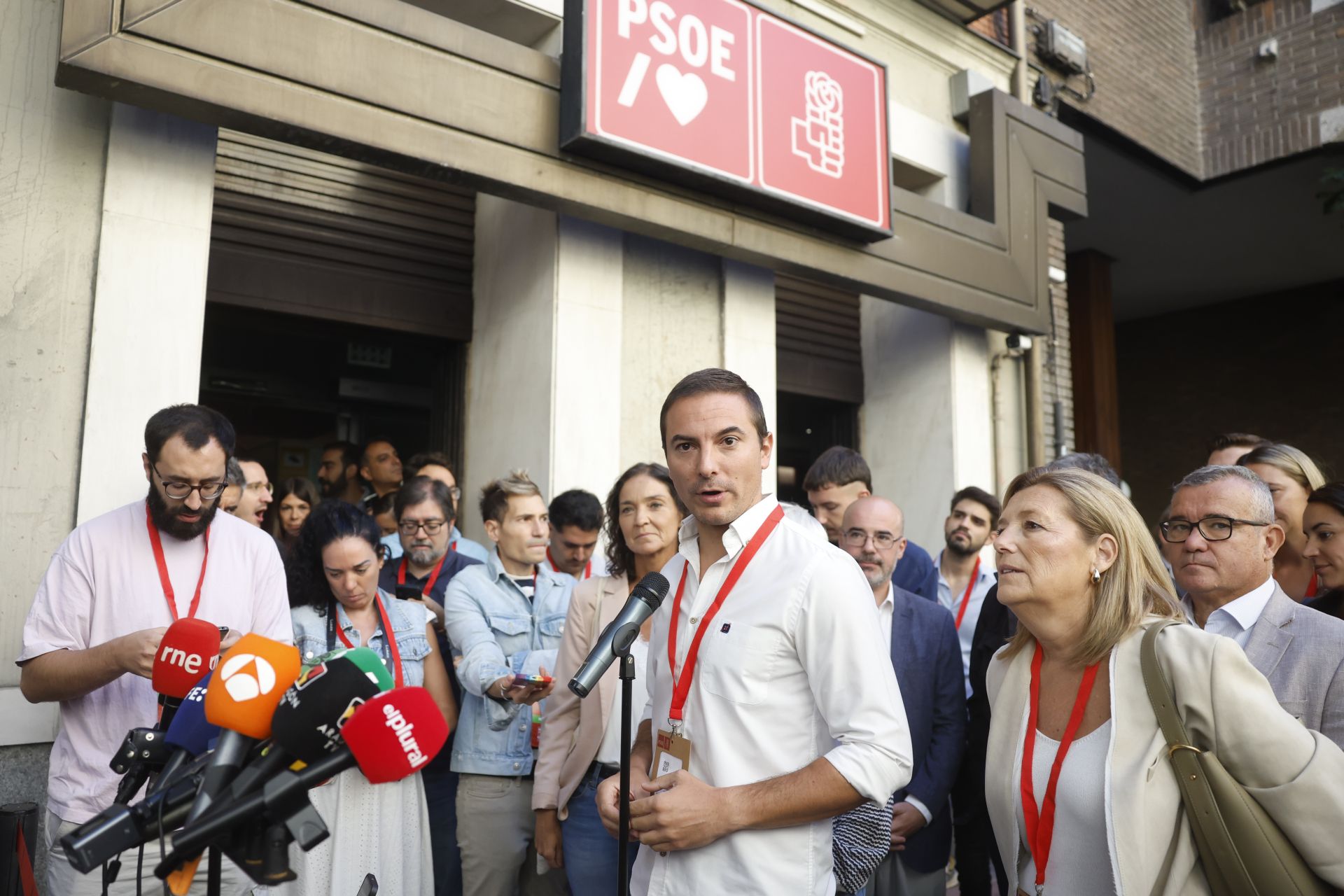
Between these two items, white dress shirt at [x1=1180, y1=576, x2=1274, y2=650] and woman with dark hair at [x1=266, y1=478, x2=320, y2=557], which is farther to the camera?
woman with dark hair at [x1=266, y1=478, x2=320, y2=557]

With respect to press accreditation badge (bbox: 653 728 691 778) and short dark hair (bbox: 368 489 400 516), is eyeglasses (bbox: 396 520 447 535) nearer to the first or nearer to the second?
short dark hair (bbox: 368 489 400 516)

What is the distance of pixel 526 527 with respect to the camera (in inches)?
160

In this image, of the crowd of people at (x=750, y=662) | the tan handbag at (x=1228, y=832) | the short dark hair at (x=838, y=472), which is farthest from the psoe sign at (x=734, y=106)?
the tan handbag at (x=1228, y=832)

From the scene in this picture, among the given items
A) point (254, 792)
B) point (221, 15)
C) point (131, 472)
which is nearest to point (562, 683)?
point (254, 792)

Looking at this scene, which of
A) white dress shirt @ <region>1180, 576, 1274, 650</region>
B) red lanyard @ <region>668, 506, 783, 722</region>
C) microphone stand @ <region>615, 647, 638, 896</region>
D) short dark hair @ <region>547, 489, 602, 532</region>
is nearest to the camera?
microphone stand @ <region>615, 647, 638, 896</region>

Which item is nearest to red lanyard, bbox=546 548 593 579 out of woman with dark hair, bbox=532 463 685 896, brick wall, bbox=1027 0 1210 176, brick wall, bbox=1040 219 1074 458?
woman with dark hair, bbox=532 463 685 896

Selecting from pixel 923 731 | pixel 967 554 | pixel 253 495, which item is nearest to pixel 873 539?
pixel 923 731

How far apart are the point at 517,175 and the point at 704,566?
363 cm

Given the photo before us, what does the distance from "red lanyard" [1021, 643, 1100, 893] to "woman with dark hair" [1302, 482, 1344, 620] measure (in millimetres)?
1550

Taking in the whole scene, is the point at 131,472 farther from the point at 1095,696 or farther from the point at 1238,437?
the point at 1238,437

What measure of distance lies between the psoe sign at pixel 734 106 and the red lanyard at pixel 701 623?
3759mm

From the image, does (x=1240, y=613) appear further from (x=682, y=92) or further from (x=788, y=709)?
(x=682, y=92)

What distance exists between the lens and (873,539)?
3.92 metres

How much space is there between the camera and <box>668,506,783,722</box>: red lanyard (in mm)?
2184
